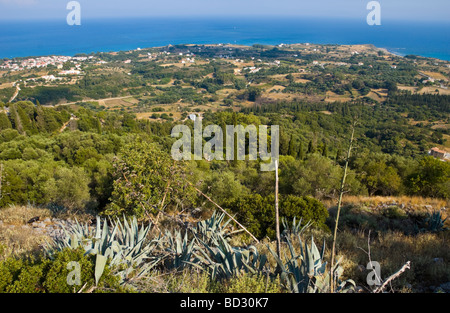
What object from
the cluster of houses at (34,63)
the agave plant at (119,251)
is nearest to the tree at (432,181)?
the agave plant at (119,251)

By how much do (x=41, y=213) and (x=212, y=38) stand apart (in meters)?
161

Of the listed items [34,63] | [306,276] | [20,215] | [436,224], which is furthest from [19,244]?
[34,63]

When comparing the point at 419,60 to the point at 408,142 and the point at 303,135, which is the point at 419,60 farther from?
the point at 303,135

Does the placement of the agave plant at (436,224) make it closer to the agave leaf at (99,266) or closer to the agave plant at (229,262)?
the agave plant at (229,262)

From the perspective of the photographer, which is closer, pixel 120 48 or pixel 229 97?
pixel 229 97

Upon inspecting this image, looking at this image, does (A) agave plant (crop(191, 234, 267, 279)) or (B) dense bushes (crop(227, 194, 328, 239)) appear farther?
(B) dense bushes (crop(227, 194, 328, 239))

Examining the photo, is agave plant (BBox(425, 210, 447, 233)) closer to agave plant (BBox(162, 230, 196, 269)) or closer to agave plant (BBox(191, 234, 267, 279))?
agave plant (BBox(191, 234, 267, 279))

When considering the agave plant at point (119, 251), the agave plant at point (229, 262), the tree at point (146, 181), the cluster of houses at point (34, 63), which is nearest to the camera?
the agave plant at point (119, 251)

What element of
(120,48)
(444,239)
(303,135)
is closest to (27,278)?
(444,239)

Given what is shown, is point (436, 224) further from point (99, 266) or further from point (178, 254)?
point (99, 266)

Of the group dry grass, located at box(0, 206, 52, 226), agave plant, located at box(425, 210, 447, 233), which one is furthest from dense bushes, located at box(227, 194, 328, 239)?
dry grass, located at box(0, 206, 52, 226)

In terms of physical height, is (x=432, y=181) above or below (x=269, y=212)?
below

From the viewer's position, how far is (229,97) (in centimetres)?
6606

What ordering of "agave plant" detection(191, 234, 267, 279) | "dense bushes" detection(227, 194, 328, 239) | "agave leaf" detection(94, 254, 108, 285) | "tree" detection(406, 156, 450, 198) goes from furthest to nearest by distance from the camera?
"tree" detection(406, 156, 450, 198) < "dense bushes" detection(227, 194, 328, 239) < "agave plant" detection(191, 234, 267, 279) < "agave leaf" detection(94, 254, 108, 285)
